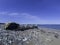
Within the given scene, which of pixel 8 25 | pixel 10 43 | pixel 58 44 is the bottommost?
pixel 58 44

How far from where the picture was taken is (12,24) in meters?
14.1

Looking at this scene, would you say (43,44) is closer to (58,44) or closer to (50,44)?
(50,44)

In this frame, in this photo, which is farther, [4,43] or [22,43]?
[22,43]

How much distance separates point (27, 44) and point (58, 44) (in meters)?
2.65

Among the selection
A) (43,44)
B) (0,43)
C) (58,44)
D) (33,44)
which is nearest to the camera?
(0,43)

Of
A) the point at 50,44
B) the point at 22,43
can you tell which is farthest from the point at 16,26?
the point at 22,43

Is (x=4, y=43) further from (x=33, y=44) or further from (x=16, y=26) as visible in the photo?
(x=16, y=26)

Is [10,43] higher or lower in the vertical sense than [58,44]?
higher

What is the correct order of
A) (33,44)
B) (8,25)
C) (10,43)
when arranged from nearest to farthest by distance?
(10,43)
(33,44)
(8,25)

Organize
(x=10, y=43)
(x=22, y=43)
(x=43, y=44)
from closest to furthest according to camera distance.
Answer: (x=10, y=43), (x=22, y=43), (x=43, y=44)

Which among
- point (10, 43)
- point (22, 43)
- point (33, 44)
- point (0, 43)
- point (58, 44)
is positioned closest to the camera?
point (0, 43)

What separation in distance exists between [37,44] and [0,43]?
252 centimetres

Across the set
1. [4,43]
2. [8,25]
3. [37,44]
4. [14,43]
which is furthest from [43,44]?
[8,25]

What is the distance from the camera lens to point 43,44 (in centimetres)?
708
